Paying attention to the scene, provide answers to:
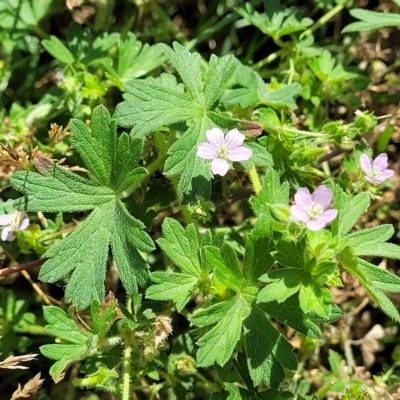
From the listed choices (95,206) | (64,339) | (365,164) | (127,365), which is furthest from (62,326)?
(365,164)

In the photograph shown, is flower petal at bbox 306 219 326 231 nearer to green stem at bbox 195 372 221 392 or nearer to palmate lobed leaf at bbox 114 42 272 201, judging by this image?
palmate lobed leaf at bbox 114 42 272 201

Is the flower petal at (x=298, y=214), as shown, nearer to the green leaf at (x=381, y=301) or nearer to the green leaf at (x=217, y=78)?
the green leaf at (x=381, y=301)

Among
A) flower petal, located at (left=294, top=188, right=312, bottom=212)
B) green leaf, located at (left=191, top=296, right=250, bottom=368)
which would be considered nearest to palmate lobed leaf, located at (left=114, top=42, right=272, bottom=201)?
flower petal, located at (left=294, top=188, right=312, bottom=212)

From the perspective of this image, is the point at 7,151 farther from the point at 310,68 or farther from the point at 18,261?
the point at 310,68

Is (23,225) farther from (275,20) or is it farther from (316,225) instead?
(275,20)

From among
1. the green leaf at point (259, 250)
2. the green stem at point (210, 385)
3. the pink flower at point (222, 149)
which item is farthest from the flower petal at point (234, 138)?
the green stem at point (210, 385)

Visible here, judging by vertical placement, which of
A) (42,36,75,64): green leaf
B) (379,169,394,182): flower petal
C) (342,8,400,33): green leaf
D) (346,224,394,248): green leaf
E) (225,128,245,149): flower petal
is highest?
(42,36,75,64): green leaf

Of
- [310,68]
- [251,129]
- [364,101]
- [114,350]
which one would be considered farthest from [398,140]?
[114,350]
